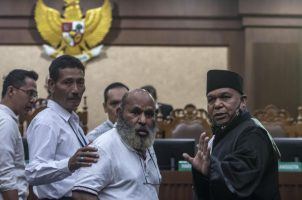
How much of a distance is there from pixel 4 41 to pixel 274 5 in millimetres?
4571

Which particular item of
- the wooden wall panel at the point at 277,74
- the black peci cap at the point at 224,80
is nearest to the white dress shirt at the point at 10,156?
the black peci cap at the point at 224,80

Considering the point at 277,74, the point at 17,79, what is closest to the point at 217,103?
the point at 17,79

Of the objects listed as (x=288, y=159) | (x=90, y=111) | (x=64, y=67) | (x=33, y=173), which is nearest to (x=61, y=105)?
(x=64, y=67)

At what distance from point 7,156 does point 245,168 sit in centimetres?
130

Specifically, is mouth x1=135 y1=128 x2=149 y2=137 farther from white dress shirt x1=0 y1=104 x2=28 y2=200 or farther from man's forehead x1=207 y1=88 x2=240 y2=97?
white dress shirt x1=0 y1=104 x2=28 y2=200

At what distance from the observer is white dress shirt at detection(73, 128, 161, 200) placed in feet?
7.59

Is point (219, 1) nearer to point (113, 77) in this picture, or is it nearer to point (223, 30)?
point (223, 30)

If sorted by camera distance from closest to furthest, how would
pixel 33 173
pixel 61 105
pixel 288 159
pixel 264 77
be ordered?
1. pixel 33 173
2. pixel 61 105
3. pixel 288 159
4. pixel 264 77

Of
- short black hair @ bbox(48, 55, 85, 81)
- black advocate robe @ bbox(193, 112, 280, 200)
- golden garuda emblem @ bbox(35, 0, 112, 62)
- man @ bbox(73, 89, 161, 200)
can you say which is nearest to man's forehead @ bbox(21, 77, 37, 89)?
short black hair @ bbox(48, 55, 85, 81)

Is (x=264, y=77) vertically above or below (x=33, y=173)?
above

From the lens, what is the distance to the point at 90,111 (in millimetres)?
9406

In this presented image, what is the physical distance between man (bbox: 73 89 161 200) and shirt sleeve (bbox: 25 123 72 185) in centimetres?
27

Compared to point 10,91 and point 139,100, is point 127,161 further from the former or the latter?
point 10,91

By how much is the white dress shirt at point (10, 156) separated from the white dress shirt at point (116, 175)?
80cm
